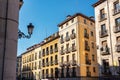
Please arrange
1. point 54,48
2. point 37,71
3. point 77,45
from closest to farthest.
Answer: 1. point 77,45
2. point 54,48
3. point 37,71

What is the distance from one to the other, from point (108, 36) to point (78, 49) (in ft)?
32.5

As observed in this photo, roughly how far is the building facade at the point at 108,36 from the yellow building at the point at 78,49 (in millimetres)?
7679

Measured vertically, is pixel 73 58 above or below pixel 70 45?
below

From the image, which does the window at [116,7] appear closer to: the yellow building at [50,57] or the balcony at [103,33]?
the balcony at [103,33]

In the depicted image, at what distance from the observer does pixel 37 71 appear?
57.5m

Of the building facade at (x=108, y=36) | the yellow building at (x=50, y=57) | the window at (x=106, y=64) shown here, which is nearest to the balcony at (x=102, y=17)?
the building facade at (x=108, y=36)

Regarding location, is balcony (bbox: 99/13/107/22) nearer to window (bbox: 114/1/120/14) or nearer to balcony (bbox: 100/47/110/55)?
window (bbox: 114/1/120/14)

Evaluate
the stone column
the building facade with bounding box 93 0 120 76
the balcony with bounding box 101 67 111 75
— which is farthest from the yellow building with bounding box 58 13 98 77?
the stone column

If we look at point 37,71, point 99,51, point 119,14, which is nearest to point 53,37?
point 37,71

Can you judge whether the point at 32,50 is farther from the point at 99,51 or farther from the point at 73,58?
the point at 99,51

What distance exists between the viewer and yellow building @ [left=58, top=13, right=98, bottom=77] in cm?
3891

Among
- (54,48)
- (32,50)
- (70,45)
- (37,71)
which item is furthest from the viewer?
(32,50)

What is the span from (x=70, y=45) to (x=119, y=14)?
Answer: 1526 cm

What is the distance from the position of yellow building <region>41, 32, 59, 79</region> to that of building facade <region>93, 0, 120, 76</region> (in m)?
17.1
